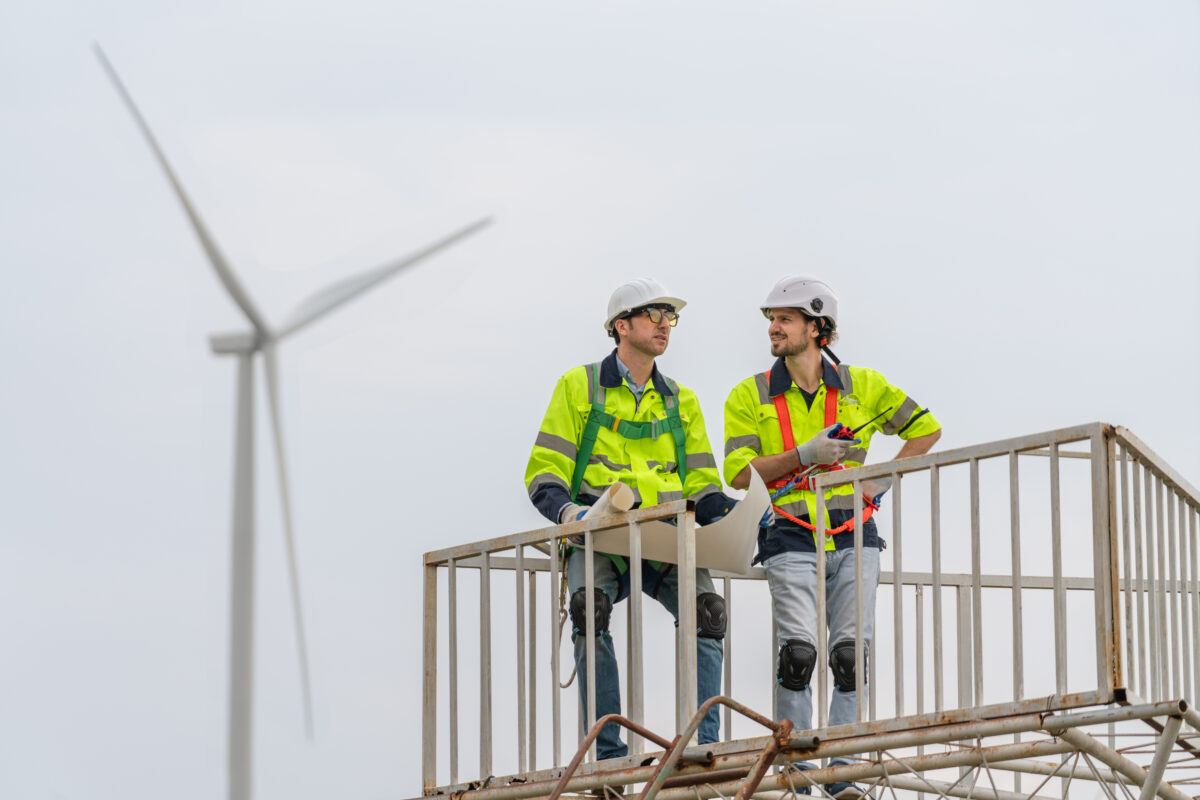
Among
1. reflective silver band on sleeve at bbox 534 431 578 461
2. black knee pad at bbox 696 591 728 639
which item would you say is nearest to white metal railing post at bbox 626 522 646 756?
black knee pad at bbox 696 591 728 639

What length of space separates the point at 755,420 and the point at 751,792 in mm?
2751

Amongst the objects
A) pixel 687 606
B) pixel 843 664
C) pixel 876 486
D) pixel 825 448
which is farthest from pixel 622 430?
pixel 843 664

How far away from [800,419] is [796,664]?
5.18 feet

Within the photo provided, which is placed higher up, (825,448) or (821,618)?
(825,448)

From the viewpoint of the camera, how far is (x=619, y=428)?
1238 centimetres

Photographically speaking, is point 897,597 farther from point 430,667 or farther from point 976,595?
point 430,667

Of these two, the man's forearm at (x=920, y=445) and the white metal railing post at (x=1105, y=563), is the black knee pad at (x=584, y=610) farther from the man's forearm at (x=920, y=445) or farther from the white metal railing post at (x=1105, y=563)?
the white metal railing post at (x=1105, y=563)

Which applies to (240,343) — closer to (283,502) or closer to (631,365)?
(283,502)

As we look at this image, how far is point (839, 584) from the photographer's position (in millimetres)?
11680

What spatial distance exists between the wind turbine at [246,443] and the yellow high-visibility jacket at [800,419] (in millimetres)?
2307

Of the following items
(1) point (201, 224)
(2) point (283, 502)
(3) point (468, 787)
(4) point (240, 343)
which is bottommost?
(3) point (468, 787)

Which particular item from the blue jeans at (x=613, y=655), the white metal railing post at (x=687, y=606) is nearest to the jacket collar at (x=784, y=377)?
the blue jeans at (x=613, y=655)

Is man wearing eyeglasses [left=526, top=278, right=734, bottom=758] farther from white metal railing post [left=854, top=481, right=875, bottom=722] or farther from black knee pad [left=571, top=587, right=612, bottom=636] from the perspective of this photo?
white metal railing post [left=854, top=481, right=875, bottom=722]

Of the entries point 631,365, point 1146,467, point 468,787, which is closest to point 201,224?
point 631,365
